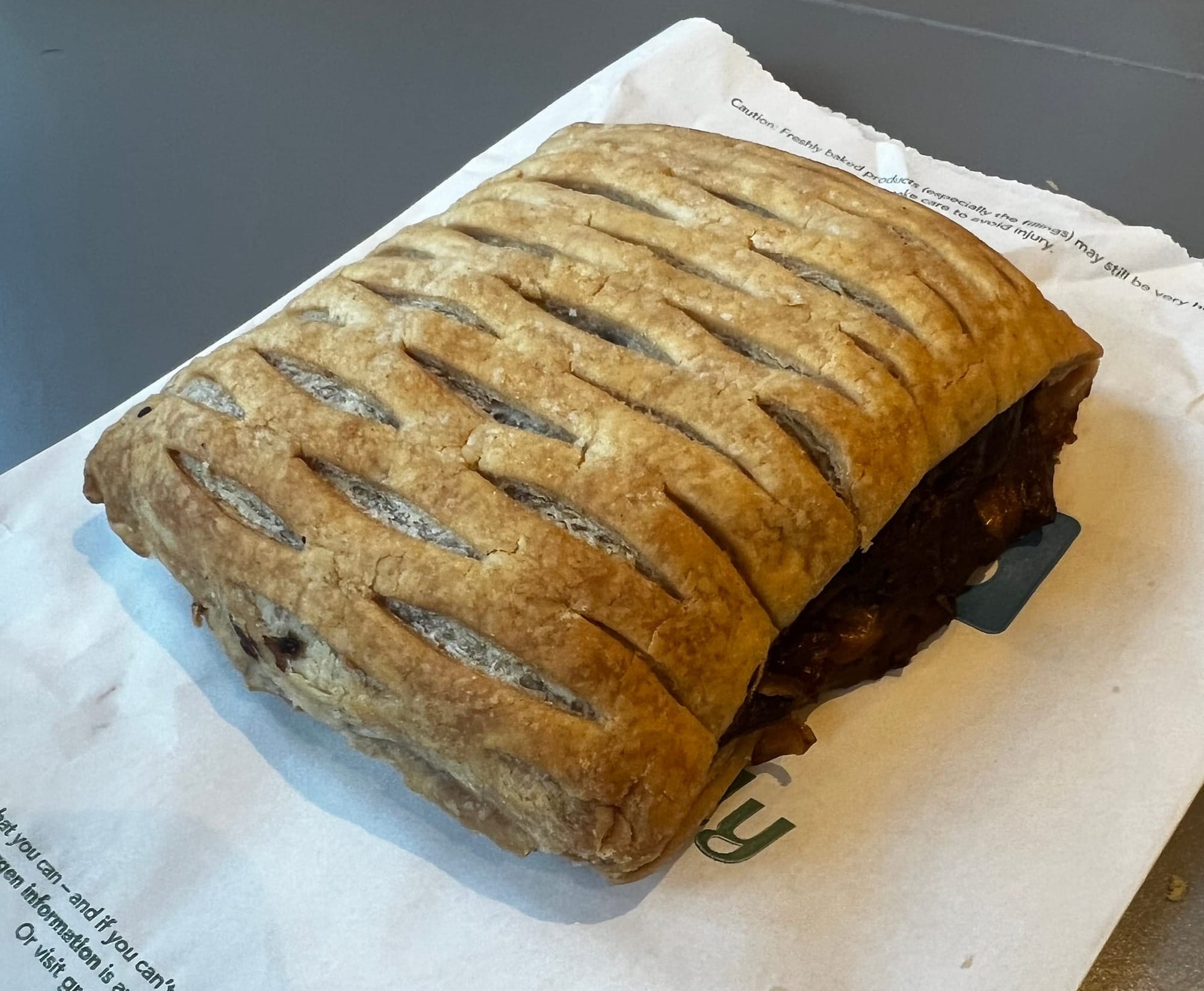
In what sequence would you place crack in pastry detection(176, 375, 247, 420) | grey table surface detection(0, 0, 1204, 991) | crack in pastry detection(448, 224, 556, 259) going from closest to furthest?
1. crack in pastry detection(176, 375, 247, 420)
2. crack in pastry detection(448, 224, 556, 259)
3. grey table surface detection(0, 0, 1204, 991)

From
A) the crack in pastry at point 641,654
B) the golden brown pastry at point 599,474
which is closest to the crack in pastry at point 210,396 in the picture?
the golden brown pastry at point 599,474

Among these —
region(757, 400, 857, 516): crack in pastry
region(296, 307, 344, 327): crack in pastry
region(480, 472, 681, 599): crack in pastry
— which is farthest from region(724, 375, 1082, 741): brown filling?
region(296, 307, 344, 327): crack in pastry

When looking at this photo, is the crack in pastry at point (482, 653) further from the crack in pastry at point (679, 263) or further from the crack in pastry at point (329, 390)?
the crack in pastry at point (679, 263)

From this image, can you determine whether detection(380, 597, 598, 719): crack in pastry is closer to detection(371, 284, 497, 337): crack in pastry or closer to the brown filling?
the brown filling

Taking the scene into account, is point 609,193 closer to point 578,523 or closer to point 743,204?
point 743,204

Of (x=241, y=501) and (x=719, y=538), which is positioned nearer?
(x=719, y=538)

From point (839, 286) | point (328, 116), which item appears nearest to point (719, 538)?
point (839, 286)

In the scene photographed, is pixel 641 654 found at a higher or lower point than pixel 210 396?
lower
